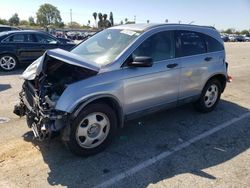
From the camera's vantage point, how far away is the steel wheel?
38.0 feet

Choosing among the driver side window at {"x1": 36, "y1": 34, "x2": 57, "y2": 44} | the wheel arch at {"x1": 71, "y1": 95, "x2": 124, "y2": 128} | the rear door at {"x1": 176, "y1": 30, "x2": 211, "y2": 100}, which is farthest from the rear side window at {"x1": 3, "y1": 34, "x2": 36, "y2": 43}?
the wheel arch at {"x1": 71, "y1": 95, "x2": 124, "y2": 128}

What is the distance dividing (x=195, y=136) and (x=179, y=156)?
89 centimetres

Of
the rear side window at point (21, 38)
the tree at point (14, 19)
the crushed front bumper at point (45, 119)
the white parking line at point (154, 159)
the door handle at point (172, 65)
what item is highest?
the tree at point (14, 19)

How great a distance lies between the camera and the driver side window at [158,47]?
15.8ft

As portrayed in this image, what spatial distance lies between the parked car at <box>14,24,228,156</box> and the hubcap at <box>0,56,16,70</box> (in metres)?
7.07

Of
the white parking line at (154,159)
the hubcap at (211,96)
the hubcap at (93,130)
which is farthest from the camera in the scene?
the hubcap at (211,96)

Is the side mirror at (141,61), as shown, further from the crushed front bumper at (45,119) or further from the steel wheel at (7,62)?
the steel wheel at (7,62)

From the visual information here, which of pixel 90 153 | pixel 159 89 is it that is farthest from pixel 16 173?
pixel 159 89

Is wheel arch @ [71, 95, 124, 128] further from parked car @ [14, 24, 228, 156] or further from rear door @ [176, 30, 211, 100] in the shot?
rear door @ [176, 30, 211, 100]

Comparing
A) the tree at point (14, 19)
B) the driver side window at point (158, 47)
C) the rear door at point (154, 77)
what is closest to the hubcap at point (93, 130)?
the rear door at point (154, 77)

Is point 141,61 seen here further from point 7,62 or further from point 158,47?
point 7,62

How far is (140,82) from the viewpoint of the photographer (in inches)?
184

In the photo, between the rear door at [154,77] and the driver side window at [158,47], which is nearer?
the rear door at [154,77]

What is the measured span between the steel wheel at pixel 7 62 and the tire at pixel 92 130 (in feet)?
28.0
